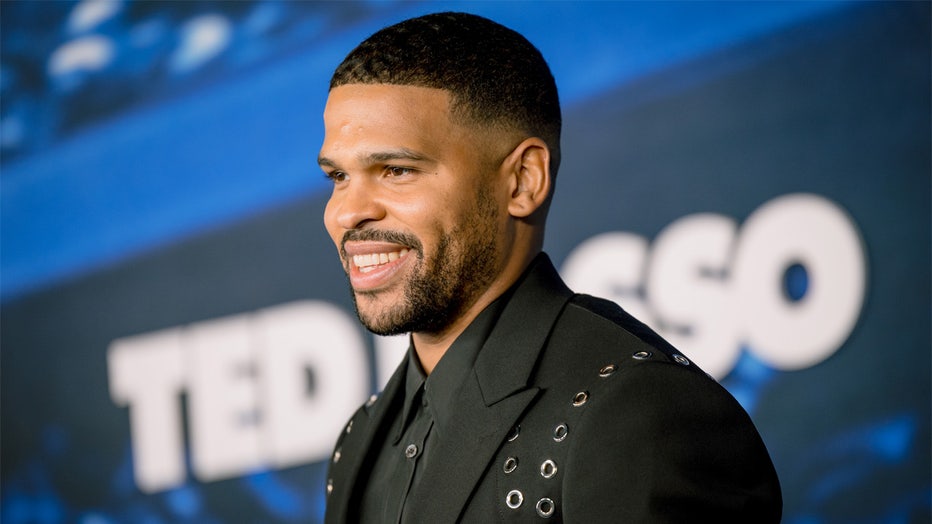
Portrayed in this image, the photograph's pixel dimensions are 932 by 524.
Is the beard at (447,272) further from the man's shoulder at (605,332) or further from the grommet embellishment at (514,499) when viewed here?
the grommet embellishment at (514,499)

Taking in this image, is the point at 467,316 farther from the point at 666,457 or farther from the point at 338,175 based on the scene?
the point at 666,457

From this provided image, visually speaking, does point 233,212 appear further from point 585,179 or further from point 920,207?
point 920,207

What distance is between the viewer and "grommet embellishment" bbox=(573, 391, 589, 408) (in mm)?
1361

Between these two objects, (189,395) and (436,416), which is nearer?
(436,416)

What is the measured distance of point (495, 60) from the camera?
1643mm

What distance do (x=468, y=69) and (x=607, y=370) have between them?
53cm

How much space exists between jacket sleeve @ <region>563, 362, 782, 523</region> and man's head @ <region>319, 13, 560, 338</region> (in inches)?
13.5

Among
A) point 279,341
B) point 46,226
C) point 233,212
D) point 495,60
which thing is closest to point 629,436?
point 495,60

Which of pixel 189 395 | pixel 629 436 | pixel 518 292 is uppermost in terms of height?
pixel 518 292

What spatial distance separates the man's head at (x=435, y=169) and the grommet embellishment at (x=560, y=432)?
30 cm

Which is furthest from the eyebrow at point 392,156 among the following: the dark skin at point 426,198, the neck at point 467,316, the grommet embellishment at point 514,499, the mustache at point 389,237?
the grommet embellishment at point 514,499

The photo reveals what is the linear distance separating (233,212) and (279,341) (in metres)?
0.53

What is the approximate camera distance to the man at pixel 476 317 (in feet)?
4.35

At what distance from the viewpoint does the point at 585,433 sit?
1311 millimetres
